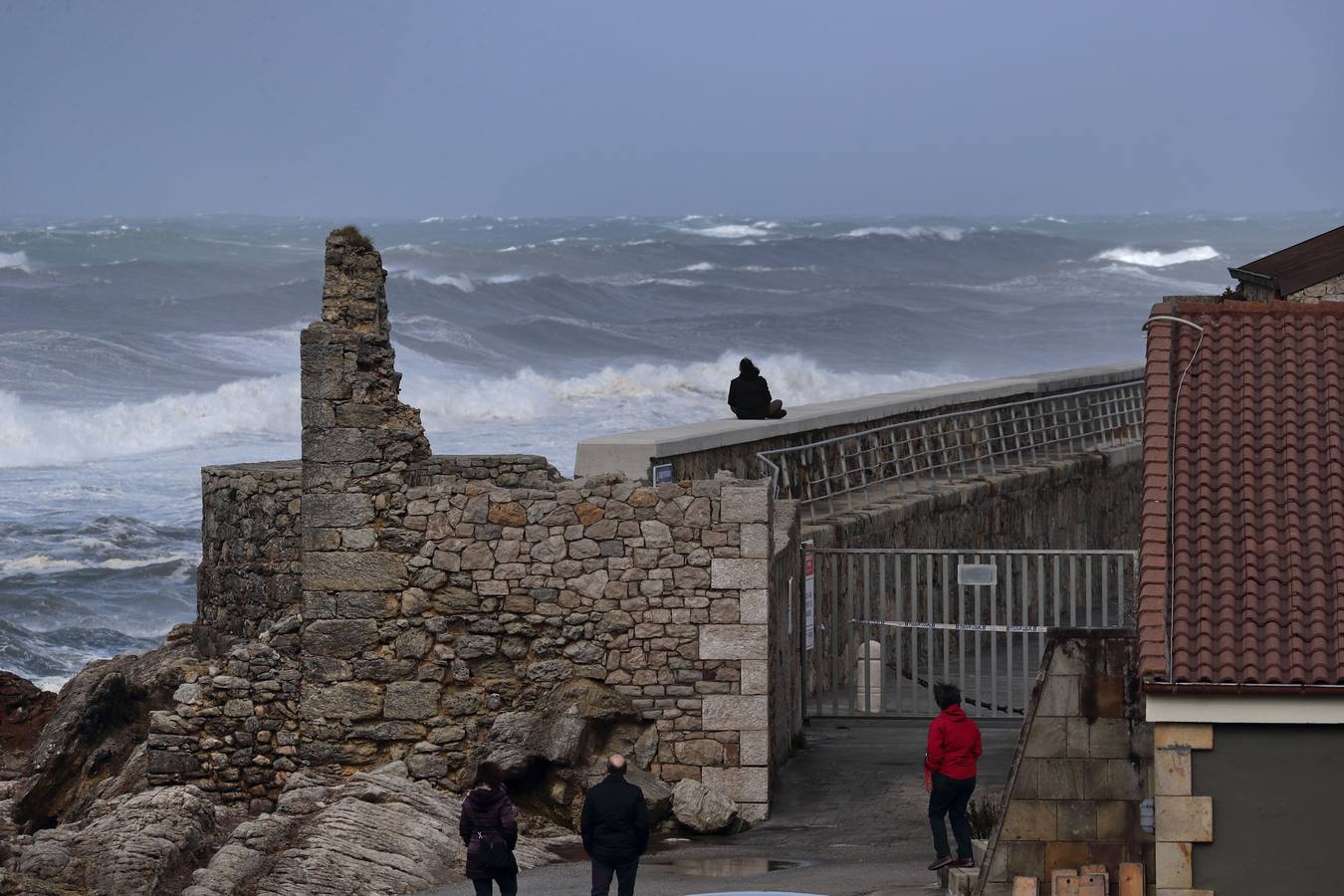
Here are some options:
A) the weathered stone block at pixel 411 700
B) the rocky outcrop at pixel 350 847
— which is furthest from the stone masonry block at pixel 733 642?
the weathered stone block at pixel 411 700

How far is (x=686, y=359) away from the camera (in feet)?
258

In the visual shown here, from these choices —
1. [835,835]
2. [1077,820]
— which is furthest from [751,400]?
[1077,820]

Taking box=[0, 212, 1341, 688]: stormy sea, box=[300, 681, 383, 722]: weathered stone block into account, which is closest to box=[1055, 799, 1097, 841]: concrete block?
box=[300, 681, 383, 722]: weathered stone block

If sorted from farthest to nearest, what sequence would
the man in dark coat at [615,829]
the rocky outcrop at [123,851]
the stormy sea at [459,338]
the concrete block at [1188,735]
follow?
the stormy sea at [459,338], the rocky outcrop at [123,851], the man in dark coat at [615,829], the concrete block at [1188,735]

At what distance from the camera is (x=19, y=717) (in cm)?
2122

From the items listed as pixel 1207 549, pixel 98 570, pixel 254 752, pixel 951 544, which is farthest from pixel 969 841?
pixel 98 570

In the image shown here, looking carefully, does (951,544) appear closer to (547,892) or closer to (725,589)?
(725,589)

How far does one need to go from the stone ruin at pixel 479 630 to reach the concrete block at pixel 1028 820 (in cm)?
321

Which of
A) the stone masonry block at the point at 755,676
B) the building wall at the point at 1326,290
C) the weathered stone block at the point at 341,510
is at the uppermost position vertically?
the building wall at the point at 1326,290

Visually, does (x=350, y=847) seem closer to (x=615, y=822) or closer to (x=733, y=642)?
(x=615, y=822)

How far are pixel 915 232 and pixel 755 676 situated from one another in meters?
113

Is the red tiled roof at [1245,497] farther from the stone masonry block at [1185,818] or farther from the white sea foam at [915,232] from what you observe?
the white sea foam at [915,232]

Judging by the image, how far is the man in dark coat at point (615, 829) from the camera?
11.0 meters

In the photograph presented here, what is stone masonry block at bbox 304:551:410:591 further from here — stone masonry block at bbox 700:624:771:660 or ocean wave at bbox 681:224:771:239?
ocean wave at bbox 681:224:771:239
